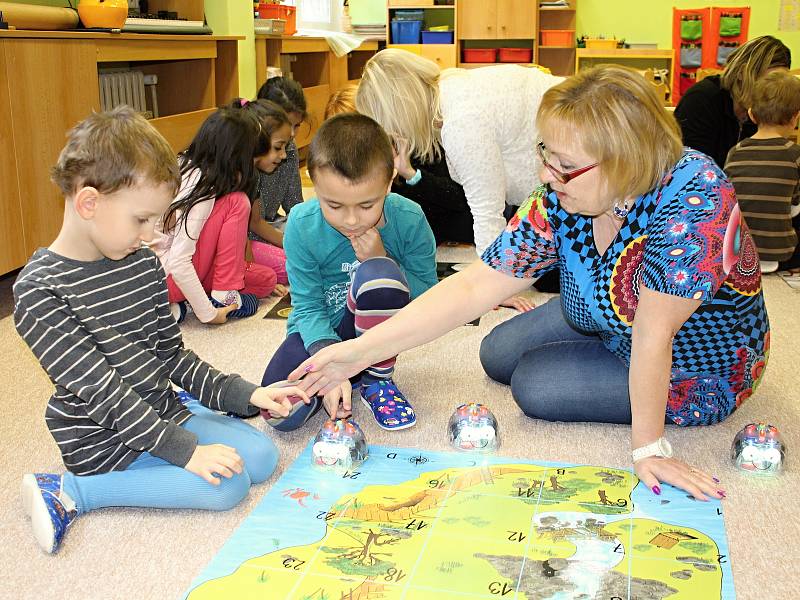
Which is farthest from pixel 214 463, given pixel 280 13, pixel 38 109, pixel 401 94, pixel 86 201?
pixel 280 13

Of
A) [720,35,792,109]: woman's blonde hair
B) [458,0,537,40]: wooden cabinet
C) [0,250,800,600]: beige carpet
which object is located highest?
[458,0,537,40]: wooden cabinet

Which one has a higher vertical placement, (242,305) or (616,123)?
(616,123)

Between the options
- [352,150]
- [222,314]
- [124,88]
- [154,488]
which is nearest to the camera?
[154,488]

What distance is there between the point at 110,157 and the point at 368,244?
1.95 feet

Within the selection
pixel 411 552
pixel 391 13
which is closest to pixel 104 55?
pixel 411 552

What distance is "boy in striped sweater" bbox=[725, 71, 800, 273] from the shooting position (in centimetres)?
273

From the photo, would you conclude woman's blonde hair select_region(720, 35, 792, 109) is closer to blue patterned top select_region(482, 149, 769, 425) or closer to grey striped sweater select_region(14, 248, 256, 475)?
blue patterned top select_region(482, 149, 769, 425)

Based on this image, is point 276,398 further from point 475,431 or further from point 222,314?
point 222,314

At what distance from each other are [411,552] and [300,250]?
0.75 meters

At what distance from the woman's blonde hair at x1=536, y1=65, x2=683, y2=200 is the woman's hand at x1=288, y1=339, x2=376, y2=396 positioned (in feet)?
1.63

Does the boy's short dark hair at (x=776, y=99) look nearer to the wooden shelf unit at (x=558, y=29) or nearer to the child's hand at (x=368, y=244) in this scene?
the child's hand at (x=368, y=244)

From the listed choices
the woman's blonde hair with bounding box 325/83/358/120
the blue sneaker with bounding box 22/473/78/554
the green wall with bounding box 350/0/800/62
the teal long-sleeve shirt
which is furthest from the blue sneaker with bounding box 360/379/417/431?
the green wall with bounding box 350/0/800/62

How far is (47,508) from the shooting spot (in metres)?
1.26

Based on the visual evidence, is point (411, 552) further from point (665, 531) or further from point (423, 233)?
point (423, 233)
